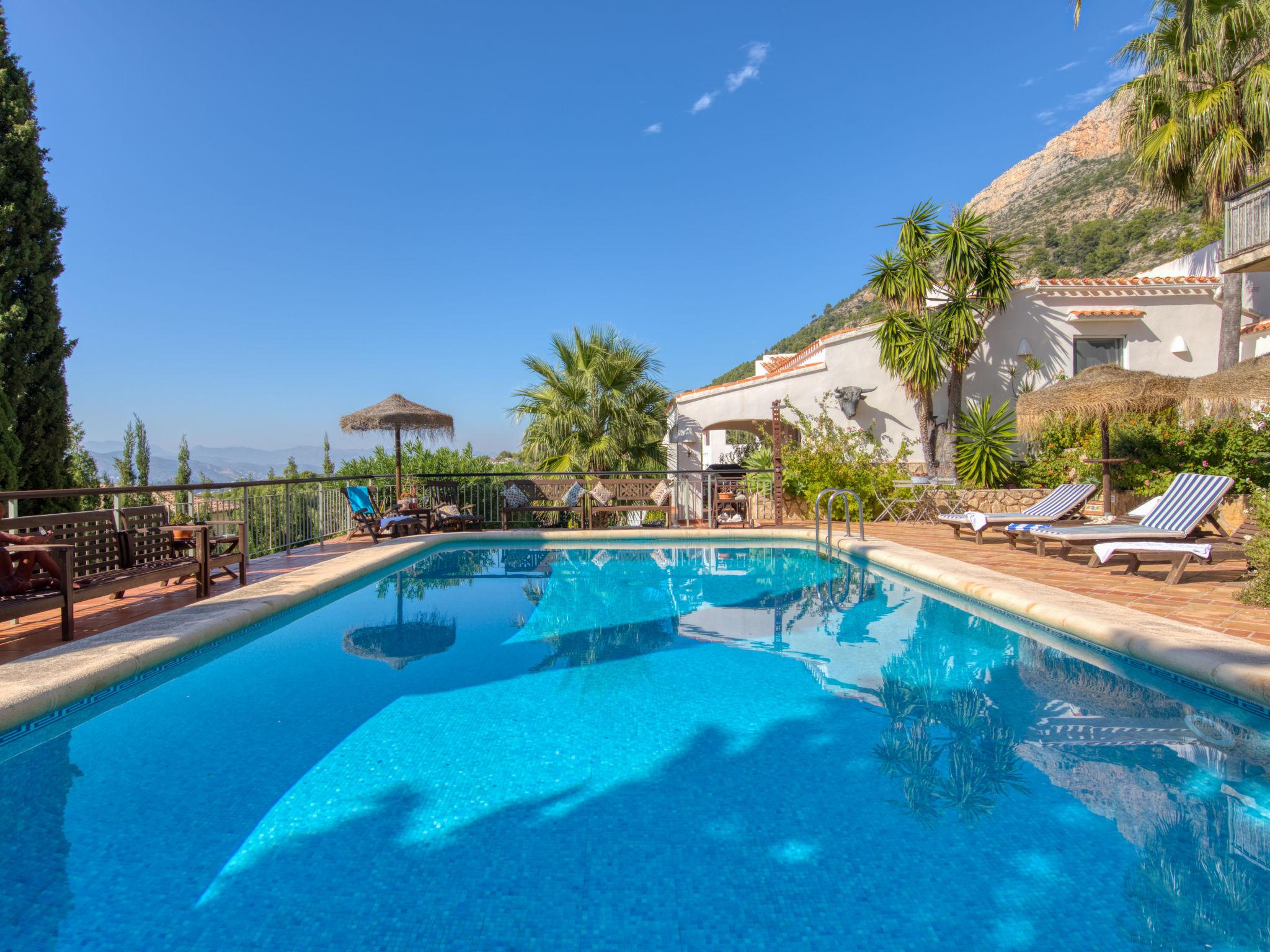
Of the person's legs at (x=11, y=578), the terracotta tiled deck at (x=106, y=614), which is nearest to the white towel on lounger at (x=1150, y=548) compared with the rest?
the terracotta tiled deck at (x=106, y=614)

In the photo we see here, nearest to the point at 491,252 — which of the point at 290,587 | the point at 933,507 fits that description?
Answer: the point at 933,507

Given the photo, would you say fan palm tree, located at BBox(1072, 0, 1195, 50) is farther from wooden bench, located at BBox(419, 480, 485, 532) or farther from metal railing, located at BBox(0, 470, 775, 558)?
wooden bench, located at BBox(419, 480, 485, 532)

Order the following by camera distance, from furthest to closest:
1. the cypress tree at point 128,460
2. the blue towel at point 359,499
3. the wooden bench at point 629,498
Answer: the cypress tree at point 128,460
the wooden bench at point 629,498
the blue towel at point 359,499

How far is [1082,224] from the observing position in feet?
106

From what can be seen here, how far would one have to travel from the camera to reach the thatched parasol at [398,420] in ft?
35.1

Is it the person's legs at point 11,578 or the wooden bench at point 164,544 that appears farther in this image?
the wooden bench at point 164,544

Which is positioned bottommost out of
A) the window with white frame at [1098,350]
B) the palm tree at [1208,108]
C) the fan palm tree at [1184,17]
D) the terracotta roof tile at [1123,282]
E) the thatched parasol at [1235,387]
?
the thatched parasol at [1235,387]

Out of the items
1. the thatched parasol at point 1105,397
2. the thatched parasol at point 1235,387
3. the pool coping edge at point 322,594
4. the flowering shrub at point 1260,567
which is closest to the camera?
the pool coping edge at point 322,594

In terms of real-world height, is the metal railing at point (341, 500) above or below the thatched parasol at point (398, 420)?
below

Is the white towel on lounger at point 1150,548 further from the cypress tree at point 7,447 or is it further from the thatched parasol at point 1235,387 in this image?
the cypress tree at point 7,447

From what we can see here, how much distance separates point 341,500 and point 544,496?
3.35m

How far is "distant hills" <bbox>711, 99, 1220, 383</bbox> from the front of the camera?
27.1m

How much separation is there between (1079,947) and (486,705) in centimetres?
296

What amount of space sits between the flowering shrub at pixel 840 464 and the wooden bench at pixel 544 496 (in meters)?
4.11
